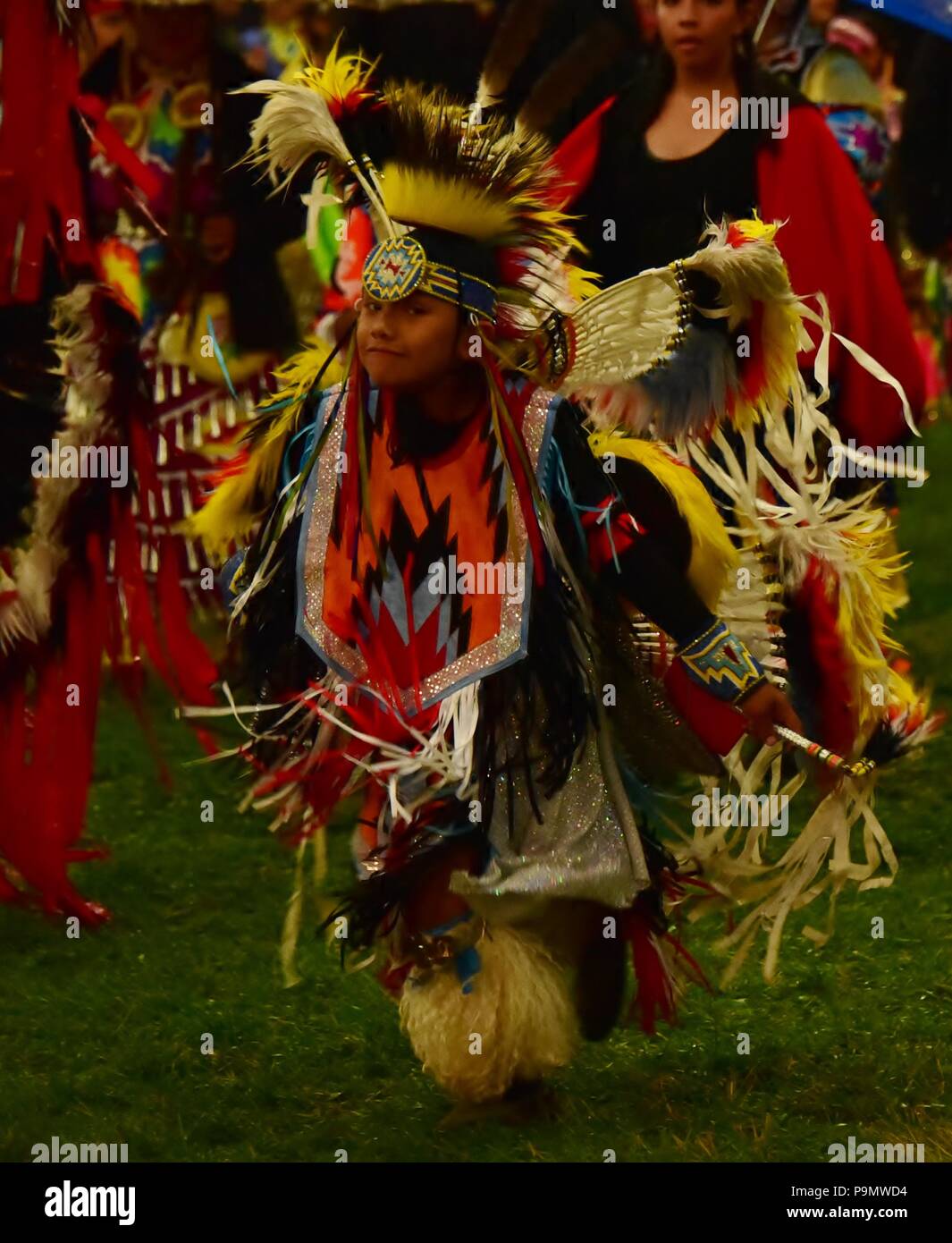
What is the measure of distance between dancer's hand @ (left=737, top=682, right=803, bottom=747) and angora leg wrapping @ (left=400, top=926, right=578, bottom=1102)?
45cm

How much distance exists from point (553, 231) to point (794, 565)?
65 centimetres

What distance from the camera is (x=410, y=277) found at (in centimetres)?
329

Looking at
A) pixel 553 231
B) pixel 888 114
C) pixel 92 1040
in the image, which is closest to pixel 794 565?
pixel 553 231

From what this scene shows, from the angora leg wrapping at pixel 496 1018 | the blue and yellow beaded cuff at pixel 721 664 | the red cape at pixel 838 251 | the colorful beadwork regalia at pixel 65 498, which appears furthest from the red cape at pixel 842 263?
the angora leg wrapping at pixel 496 1018

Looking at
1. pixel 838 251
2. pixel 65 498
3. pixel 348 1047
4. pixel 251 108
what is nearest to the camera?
pixel 348 1047

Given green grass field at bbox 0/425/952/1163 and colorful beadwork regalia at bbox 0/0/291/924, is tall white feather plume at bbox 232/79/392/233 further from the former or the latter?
green grass field at bbox 0/425/952/1163

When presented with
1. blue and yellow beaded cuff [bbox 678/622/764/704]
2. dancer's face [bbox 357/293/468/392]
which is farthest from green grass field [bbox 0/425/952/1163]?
dancer's face [bbox 357/293/468/392]

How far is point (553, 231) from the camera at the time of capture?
340 cm

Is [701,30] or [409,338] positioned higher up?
[701,30]

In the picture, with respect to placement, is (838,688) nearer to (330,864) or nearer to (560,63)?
(330,864)

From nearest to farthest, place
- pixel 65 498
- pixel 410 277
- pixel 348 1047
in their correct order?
pixel 410 277 < pixel 348 1047 < pixel 65 498

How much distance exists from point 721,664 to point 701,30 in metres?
1.94

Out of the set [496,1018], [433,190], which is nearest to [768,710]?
[496,1018]

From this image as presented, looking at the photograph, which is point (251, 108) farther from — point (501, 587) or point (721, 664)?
point (721, 664)
